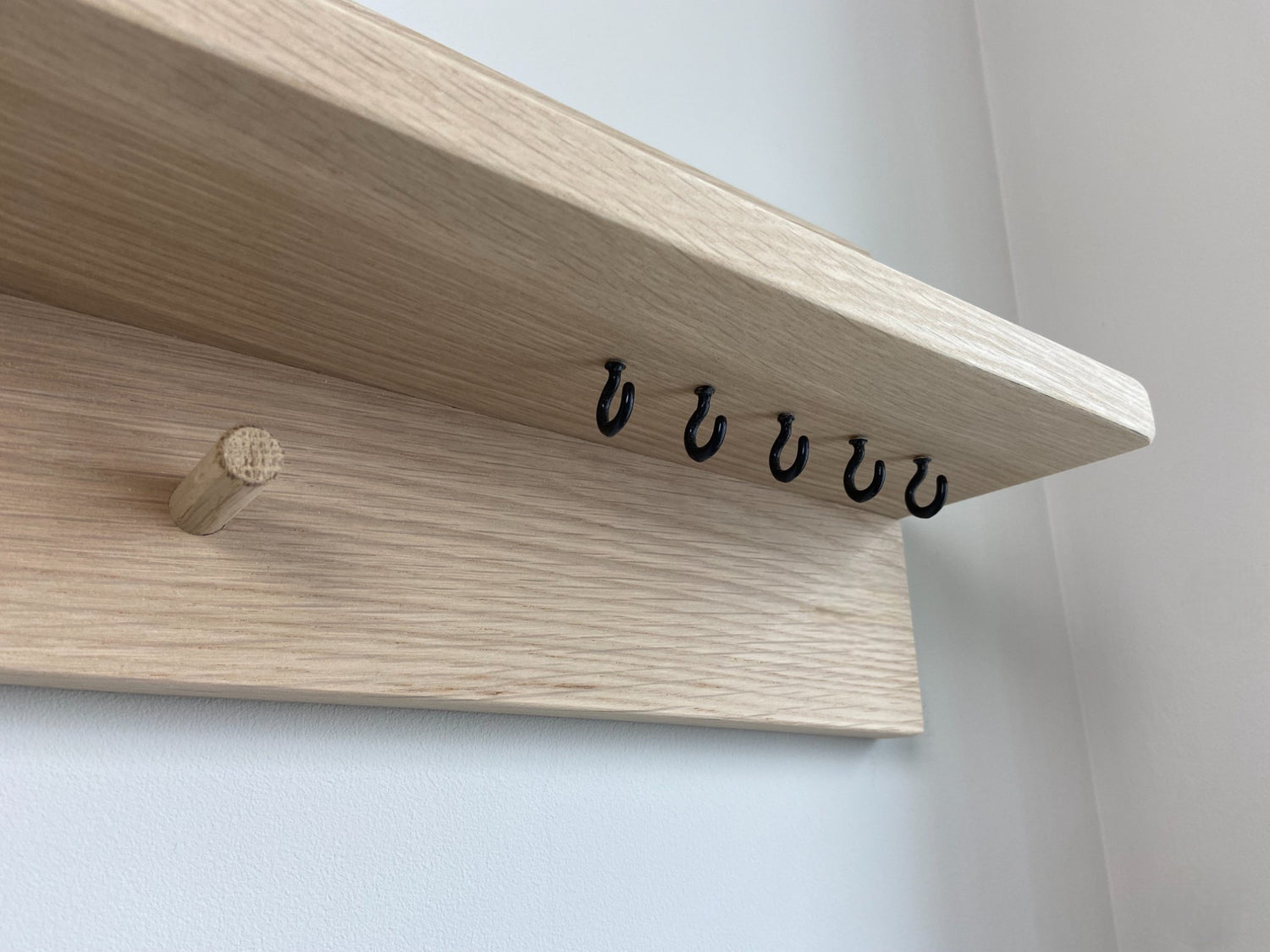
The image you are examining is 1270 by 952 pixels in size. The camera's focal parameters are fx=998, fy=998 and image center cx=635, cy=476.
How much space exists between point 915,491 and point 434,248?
43 centimetres

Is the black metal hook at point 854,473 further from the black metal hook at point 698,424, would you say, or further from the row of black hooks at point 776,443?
the black metal hook at point 698,424

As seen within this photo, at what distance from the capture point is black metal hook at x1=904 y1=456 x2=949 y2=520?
669 millimetres

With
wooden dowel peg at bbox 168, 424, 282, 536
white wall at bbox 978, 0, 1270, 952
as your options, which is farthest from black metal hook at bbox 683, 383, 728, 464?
white wall at bbox 978, 0, 1270, 952

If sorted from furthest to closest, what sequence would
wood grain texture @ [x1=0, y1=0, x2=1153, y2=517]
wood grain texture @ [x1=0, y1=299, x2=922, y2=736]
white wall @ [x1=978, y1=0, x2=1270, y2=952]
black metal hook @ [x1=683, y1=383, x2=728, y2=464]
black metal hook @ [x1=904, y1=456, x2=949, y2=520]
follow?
Result: 1. white wall @ [x1=978, y1=0, x2=1270, y2=952]
2. black metal hook @ [x1=904, y1=456, x2=949, y2=520]
3. black metal hook @ [x1=683, y1=383, x2=728, y2=464]
4. wood grain texture @ [x1=0, y1=299, x2=922, y2=736]
5. wood grain texture @ [x1=0, y1=0, x2=1153, y2=517]

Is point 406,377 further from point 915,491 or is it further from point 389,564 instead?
point 915,491

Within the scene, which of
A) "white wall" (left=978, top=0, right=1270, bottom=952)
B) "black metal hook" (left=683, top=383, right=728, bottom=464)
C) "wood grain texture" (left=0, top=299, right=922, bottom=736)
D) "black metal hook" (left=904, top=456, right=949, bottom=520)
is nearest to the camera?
"wood grain texture" (left=0, top=299, right=922, bottom=736)

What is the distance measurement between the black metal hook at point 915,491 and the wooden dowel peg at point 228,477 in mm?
436

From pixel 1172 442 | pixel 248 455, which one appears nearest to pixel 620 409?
pixel 248 455

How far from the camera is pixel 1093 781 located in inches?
36.2

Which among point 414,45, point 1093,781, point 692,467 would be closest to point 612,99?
point 692,467

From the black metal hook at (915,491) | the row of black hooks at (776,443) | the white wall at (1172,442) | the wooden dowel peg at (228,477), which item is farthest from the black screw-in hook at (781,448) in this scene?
the white wall at (1172,442)

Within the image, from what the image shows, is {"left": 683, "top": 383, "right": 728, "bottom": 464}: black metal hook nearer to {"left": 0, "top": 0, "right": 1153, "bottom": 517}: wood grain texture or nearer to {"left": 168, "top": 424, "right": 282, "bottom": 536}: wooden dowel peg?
{"left": 0, "top": 0, "right": 1153, "bottom": 517}: wood grain texture

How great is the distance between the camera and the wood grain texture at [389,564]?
16.6 inches

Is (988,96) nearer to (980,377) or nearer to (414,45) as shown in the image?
(980,377)
